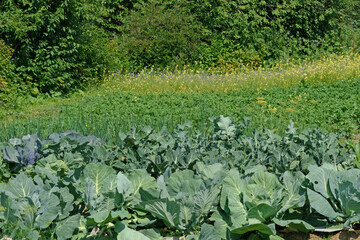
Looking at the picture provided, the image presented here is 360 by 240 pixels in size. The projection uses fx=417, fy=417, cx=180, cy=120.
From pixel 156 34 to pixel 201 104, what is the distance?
516 cm

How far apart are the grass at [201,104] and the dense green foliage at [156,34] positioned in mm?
843

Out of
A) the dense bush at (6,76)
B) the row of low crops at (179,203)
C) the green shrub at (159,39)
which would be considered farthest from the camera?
the green shrub at (159,39)

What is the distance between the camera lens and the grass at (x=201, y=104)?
221 inches

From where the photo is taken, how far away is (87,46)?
1077 centimetres

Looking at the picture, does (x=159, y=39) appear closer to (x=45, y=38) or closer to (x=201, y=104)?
(x=45, y=38)

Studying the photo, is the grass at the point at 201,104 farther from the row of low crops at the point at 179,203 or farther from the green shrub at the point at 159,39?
the row of low crops at the point at 179,203

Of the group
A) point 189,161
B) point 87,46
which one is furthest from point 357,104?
point 87,46

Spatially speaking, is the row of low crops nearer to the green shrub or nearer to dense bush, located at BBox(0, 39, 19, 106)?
dense bush, located at BBox(0, 39, 19, 106)

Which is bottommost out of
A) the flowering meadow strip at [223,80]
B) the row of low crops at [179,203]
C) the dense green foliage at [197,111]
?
the flowering meadow strip at [223,80]

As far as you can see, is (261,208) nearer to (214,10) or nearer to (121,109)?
(121,109)

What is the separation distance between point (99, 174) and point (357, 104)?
18.8 feet

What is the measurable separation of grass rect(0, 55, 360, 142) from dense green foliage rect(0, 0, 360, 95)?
84 cm

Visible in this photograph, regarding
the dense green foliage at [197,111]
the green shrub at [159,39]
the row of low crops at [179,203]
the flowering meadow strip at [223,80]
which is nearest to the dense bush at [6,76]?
the dense green foliage at [197,111]

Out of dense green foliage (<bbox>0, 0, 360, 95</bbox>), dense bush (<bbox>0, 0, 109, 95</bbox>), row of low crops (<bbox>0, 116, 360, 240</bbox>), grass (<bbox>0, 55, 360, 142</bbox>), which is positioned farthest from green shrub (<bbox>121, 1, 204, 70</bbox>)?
row of low crops (<bbox>0, 116, 360, 240</bbox>)
